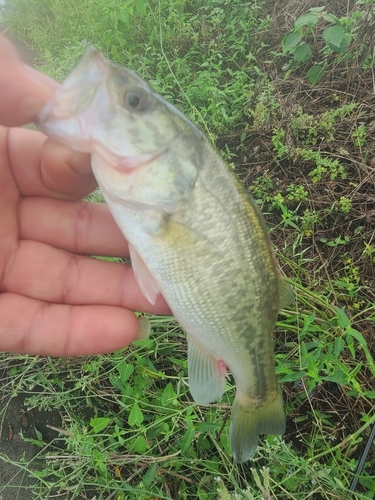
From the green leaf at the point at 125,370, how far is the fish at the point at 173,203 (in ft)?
2.81

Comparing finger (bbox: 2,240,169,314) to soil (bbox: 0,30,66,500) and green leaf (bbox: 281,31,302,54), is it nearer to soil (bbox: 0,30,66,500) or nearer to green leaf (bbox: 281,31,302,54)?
soil (bbox: 0,30,66,500)

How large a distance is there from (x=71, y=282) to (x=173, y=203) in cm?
65

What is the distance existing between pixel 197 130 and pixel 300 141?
77.7 inches

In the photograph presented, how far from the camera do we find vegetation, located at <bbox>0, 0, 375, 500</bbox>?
229 cm

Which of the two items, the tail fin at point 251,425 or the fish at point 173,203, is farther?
the tail fin at point 251,425

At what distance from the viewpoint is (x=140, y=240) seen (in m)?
1.68

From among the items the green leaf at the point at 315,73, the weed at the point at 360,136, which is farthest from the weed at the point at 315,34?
the weed at the point at 360,136

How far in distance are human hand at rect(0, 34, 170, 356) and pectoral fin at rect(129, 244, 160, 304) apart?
0.17 metres

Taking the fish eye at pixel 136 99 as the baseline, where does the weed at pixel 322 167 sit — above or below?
below

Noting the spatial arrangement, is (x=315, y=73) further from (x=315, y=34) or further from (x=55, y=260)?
(x=55, y=260)

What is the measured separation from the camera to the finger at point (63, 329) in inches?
71.6

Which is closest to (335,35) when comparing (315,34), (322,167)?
(315,34)

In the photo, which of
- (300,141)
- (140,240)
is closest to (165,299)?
(140,240)

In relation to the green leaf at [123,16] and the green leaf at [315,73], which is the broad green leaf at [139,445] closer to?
the green leaf at [315,73]
